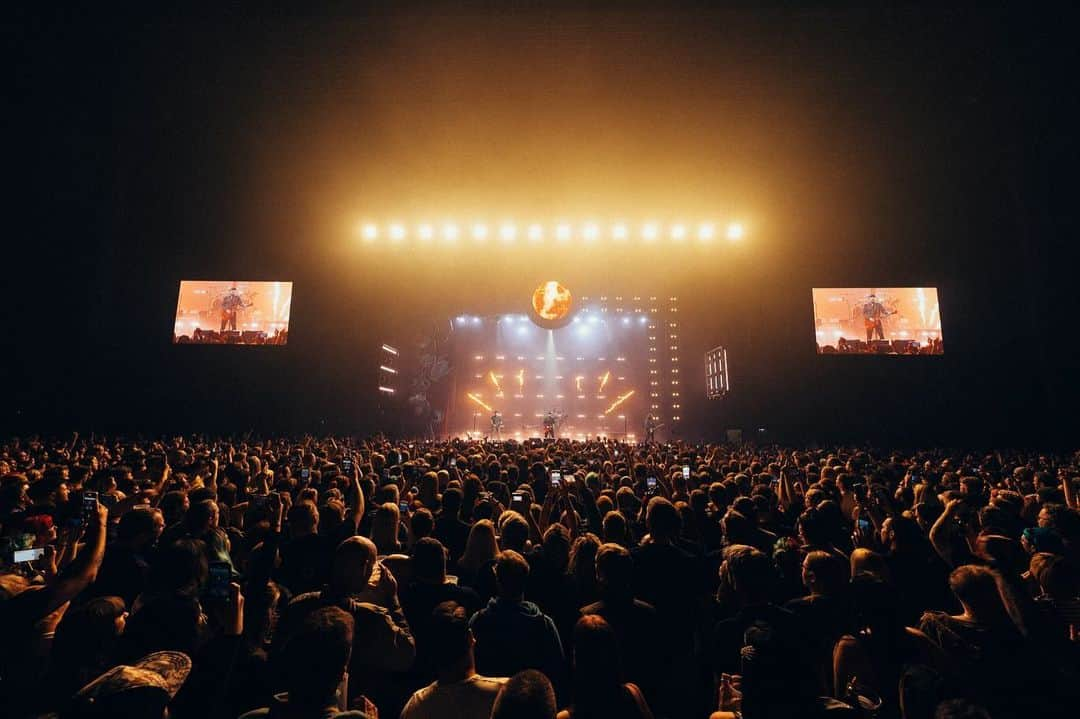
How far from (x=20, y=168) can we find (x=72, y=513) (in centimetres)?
2518

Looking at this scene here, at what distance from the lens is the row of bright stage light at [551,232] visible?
68.8 feet

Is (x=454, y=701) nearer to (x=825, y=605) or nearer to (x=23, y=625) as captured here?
(x=825, y=605)

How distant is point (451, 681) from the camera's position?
208 centimetres

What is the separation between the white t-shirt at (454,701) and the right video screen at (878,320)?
996 inches

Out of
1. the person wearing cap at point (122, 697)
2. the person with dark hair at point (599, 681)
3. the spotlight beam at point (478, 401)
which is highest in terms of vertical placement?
the spotlight beam at point (478, 401)

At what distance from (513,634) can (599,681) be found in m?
1.07

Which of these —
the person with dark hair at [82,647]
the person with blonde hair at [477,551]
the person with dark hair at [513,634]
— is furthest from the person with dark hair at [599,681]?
the person with blonde hair at [477,551]

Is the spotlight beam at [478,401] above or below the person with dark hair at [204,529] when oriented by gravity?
above

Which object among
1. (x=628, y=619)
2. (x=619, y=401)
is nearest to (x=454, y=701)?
(x=628, y=619)

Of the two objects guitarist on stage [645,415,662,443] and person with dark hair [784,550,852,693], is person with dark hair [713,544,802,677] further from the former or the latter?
guitarist on stage [645,415,662,443]

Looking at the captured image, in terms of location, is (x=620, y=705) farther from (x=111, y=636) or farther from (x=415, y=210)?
(x=415, y=210)

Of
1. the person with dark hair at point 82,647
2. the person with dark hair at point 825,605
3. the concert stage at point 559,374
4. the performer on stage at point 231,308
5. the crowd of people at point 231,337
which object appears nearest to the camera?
the person with dark hair at point 82,647

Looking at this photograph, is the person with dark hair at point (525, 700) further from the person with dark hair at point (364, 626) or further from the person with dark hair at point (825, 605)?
the person with dark hair at point (825, 605)

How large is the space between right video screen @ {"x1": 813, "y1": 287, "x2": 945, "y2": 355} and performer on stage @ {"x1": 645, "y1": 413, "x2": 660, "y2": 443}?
33.4 ft
